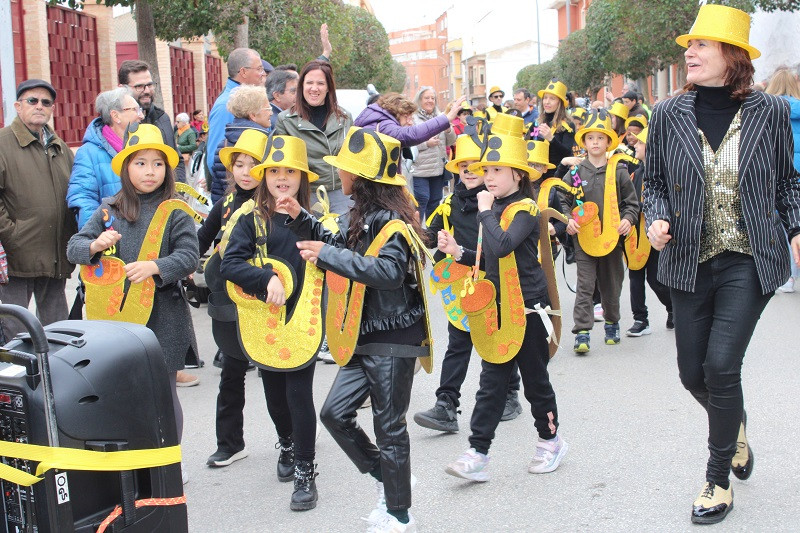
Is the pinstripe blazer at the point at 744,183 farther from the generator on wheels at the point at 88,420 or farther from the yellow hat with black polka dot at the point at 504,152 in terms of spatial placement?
the generator on wheels at the point at 88,420

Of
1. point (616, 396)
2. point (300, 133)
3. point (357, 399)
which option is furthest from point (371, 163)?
point (616, 396)

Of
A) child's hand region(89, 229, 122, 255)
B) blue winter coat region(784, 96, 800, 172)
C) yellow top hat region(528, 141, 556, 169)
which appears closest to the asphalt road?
child's hand region(89, 229, 122, 255)

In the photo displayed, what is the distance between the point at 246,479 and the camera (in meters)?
5.01

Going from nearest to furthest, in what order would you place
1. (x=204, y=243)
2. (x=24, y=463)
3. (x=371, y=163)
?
(x=24, y=463)
(x=371, y=163)
(x=204, y=243)

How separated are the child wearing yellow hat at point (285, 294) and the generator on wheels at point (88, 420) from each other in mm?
1369

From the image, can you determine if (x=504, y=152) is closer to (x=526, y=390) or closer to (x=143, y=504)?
(x=526, y=390)

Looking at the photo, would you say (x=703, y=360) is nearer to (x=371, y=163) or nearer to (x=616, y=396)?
(x=371, y=163)

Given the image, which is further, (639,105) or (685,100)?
(639,105)

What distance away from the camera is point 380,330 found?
4.05 metres

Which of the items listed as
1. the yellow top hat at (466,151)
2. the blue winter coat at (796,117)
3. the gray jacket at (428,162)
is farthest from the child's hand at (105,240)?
the gray jacket at (428,162)

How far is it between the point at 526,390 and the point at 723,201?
1.40 metres

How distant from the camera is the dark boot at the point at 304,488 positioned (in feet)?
14.9

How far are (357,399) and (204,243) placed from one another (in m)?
1.91

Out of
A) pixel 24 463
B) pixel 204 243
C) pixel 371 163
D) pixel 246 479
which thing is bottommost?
pixel 246 479
